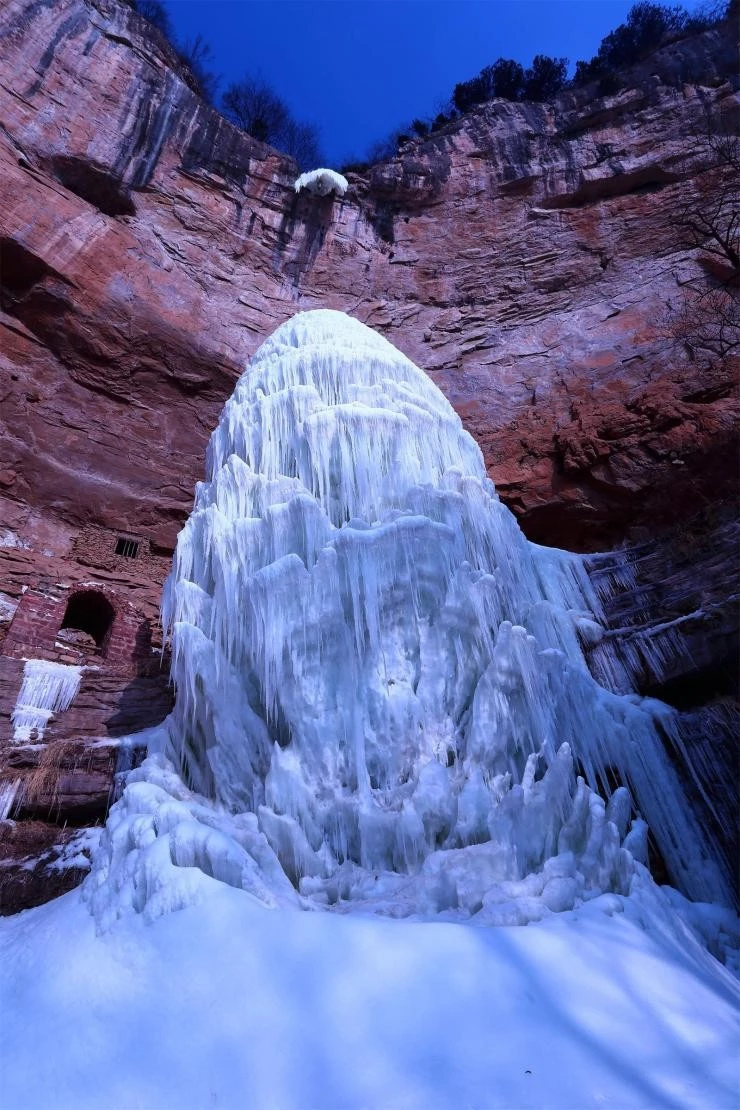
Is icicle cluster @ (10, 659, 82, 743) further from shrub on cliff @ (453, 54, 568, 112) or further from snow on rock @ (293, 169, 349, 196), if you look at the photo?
shrub on cliff @ (453, 54, 568, 112)

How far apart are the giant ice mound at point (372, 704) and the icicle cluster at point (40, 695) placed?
7.58 ft

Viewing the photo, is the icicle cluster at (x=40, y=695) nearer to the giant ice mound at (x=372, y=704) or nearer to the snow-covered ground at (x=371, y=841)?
the giant ice mound at (x=372, y=704)

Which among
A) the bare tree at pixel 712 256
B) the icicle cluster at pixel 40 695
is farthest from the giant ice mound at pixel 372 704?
the bare tree at pixel 712 256

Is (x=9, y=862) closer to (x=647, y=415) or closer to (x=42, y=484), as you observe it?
(x=42, y=484)

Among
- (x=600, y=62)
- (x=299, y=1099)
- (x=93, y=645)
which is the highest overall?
(x=600, y=62)

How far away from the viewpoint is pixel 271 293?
1298cm

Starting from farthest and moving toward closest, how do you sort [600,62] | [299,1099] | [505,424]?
1. [600,62]
2. [505,424]
3. [299,1099]

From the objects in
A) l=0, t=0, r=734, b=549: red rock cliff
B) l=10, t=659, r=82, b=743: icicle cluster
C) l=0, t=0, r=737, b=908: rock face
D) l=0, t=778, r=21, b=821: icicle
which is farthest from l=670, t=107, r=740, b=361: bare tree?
Answer: l=0, t=778, r=21, b=821: icicle

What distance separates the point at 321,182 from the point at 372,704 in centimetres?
1270

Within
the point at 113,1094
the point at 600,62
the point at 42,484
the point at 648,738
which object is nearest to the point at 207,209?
the point at 42,484

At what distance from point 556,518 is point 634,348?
10.9 ft

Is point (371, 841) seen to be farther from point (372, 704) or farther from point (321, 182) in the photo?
point (321, 182)

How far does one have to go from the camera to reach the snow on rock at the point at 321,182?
13545mm

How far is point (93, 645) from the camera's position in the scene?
8.66m
